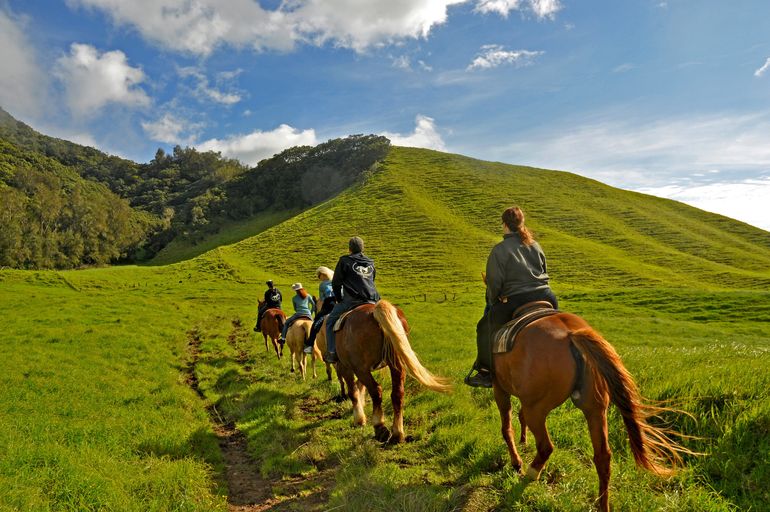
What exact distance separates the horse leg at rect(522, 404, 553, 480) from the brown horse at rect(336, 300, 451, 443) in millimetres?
2076

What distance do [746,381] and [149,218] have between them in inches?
5522

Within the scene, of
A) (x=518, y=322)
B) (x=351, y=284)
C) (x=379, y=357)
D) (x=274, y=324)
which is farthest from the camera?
(x=274, y=324)

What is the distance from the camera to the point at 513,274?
18.8ft

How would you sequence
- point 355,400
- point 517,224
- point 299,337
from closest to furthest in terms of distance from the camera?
point 517,224 < point 355,400 < point 299,337

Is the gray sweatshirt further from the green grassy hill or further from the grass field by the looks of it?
the green grassy hill

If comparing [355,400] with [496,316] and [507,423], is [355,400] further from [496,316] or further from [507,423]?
[496,316]

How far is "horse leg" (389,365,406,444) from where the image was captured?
23.2 ft

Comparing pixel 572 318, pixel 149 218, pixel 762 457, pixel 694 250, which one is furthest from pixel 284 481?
pixel 149 218

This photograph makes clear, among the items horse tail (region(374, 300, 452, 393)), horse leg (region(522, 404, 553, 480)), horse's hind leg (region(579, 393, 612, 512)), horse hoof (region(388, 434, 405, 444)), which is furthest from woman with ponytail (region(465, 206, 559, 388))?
horse hoof (region(388, 434, 405, 444))

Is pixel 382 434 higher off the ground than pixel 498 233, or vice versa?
pixel 498 233

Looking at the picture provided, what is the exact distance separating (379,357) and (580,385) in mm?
3923

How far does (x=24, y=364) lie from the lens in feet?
46.1

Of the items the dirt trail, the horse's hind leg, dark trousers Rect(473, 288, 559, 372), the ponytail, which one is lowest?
the dirt trail

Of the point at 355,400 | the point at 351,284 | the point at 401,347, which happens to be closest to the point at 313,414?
the point at 355,400
